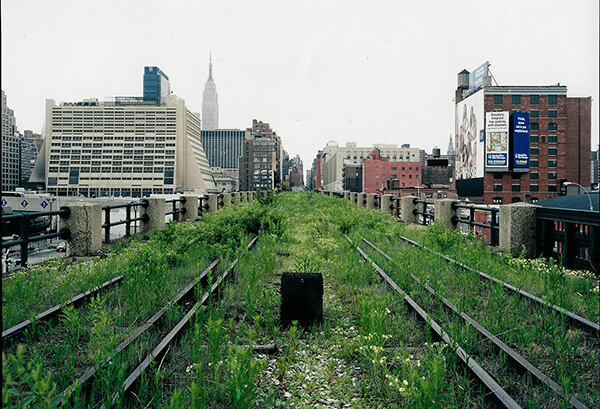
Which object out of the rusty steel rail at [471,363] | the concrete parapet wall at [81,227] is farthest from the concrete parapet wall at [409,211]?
the rusty steel rail at [471,363]

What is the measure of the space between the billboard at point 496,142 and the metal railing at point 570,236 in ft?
290

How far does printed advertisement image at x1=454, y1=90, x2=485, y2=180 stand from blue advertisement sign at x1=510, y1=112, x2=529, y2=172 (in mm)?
6437

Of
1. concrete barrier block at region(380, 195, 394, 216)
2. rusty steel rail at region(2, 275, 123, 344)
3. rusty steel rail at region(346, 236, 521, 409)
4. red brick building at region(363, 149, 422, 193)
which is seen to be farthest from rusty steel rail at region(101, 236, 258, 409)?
red brick building at region(363, 149, 422, 193)

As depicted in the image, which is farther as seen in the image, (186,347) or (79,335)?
(79,335)

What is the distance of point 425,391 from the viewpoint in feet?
9.41

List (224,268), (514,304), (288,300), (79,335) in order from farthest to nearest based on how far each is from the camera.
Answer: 1. (224,268)
2. (514,304)
3. (288,300)
4. (79,335)

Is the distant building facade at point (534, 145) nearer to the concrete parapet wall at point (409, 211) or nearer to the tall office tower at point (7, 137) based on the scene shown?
the concrete parapet wall at point (409, 211)

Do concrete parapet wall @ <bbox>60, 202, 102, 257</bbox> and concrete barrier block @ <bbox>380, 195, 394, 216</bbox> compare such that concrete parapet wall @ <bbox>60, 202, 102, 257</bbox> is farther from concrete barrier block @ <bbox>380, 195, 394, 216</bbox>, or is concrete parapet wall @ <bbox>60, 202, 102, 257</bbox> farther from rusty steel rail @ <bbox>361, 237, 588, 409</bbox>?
concrete barrier block @ <bbox>380, 195, 394, 216</bbox>

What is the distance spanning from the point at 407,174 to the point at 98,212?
132857 mm

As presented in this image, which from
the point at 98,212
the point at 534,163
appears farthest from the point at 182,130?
the point at 98,212

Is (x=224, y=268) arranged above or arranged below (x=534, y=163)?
below

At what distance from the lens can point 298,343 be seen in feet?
15.0

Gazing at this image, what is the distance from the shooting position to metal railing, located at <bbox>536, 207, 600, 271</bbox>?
7395mm

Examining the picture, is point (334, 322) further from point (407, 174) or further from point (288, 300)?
point (407, 174)
